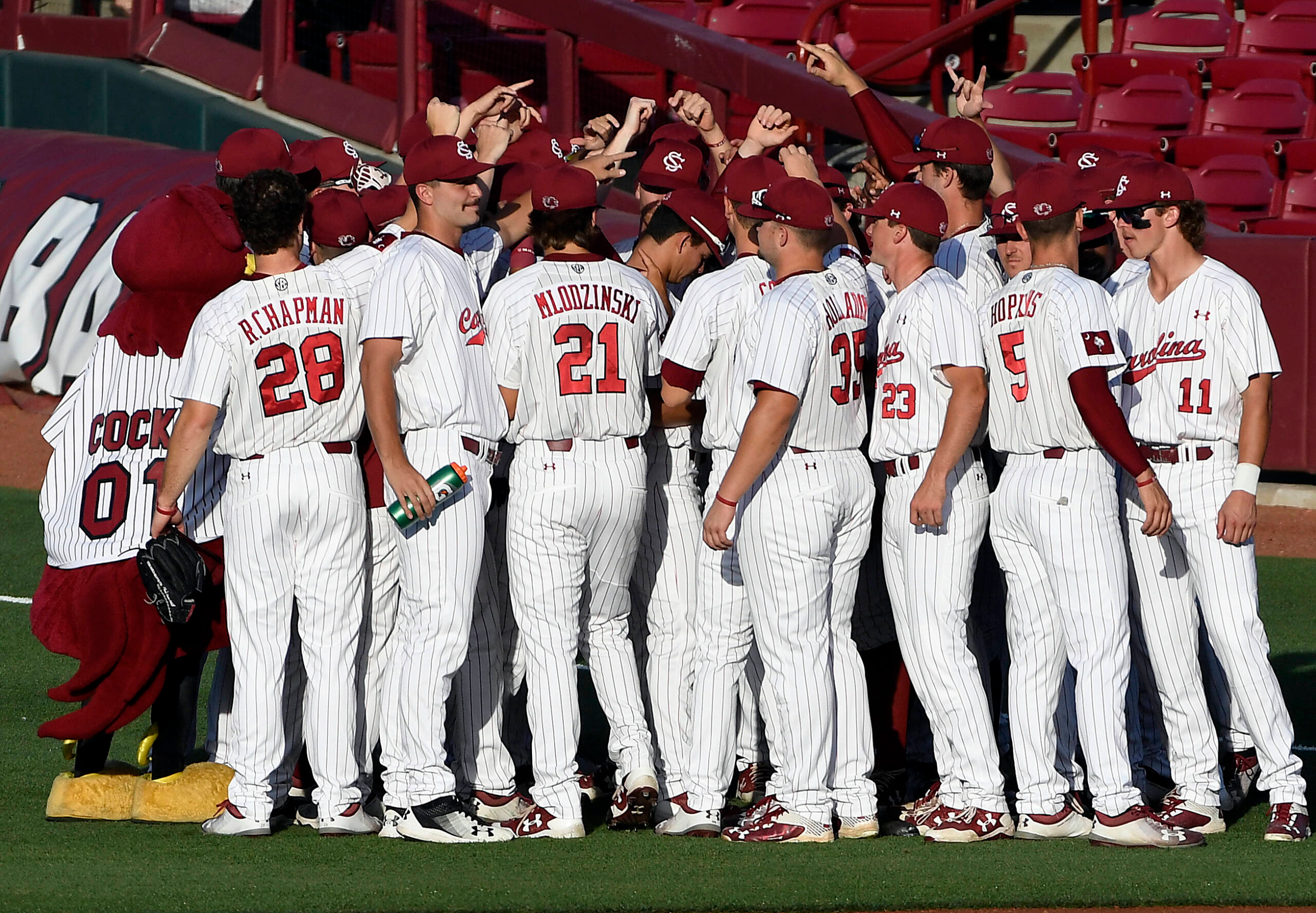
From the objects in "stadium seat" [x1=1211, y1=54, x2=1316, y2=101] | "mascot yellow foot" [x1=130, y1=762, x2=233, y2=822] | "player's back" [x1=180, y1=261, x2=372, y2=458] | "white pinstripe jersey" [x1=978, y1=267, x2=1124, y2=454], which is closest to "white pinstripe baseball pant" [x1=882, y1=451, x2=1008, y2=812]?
"white pinstripe jersey" [x1=978, y1=267, x2=1124, y2=454]

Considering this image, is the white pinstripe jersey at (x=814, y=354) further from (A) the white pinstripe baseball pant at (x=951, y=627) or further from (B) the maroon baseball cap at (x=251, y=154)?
(B) the maroon baseball cap at (x=251, y=154)

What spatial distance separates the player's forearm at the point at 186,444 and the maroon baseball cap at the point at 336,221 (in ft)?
2.63

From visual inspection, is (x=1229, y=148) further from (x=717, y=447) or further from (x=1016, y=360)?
(x=717, y=447)

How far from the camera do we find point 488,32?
972 centimetres

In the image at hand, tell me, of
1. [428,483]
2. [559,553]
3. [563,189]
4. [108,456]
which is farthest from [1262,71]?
[108,456]

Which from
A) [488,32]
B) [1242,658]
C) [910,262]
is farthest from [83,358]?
[1242,658]

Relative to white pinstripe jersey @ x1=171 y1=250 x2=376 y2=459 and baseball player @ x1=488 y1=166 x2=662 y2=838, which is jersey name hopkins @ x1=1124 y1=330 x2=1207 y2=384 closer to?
baseball player @ x1=488 y1=166 x2=662 y2=838

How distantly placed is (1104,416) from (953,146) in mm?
1181

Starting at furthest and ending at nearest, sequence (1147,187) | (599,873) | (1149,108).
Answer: (1149,108), (1147,187), (599,873)

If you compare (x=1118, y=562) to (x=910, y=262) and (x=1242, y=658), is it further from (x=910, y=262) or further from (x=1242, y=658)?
(x=910, y=262)

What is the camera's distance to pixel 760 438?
4.61 metres

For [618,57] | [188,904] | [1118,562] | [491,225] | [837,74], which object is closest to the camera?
[188,904]

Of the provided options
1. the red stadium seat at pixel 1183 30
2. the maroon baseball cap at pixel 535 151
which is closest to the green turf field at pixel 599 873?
the maroon baseball cap at pixel 535 151

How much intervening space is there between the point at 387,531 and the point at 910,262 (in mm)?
1682
